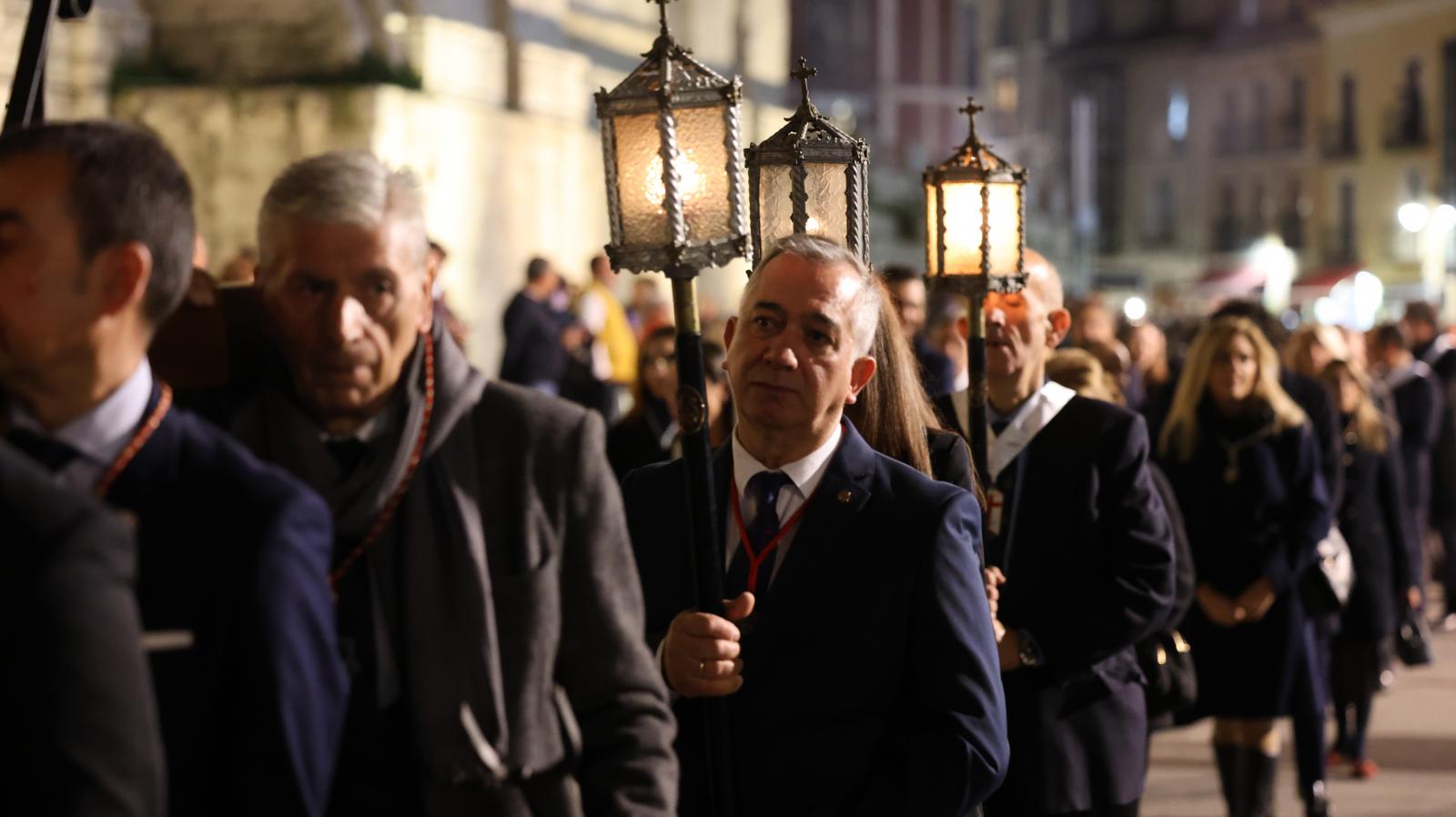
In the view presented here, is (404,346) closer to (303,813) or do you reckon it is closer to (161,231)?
(161,231)

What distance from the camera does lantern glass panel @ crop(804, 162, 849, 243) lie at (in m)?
5.40

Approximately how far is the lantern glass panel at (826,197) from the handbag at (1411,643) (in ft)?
22.5

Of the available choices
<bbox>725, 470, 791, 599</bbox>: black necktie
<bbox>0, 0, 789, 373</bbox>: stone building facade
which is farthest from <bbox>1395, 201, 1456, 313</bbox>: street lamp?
<bbox>725, 470, 791, 599</bbox>: black necktie

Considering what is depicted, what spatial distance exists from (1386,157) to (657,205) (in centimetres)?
5605

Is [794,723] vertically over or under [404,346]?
under

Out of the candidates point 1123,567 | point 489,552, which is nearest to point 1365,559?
point 1123,567

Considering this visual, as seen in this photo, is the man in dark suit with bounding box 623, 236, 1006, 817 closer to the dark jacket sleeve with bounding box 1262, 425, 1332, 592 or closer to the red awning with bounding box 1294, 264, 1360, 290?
the dark jacket sleeve with bounding box 1262, 425, 1332, 592

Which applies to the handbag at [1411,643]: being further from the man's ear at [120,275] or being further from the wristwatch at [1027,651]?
the man's ear at [120,275]

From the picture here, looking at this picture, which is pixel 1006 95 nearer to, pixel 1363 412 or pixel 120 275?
pixel 1363 412

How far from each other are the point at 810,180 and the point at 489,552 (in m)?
2.43

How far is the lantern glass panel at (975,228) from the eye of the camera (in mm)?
6008

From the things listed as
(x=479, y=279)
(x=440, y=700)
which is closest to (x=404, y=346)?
(x=440, y=700)

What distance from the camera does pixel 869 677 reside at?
4062 mm

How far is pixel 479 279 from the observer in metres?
16.0
